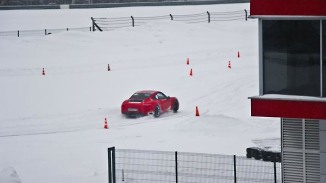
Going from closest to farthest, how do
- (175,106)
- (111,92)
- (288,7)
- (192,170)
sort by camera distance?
(288,7) → (192,170) → (175,106) → (111,92)

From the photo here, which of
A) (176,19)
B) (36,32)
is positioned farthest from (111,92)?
(176,19)

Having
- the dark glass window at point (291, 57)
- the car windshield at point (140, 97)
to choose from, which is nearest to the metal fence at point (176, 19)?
the car windshield at point (140, 97)

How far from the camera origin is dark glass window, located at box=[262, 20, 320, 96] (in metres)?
16.7

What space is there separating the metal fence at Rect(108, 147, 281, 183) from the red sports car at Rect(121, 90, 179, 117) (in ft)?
31.1

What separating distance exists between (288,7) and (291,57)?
987mm

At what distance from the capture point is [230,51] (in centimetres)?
5300

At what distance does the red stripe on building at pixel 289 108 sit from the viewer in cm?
1683

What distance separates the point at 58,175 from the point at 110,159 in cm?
344

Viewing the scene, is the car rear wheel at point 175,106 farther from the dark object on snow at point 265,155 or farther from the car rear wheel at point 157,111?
the dark object on snow at point 265,155

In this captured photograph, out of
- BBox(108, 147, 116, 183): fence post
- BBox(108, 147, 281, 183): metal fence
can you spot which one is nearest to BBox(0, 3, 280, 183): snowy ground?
BBox(108, 147, 281, 183): metal fence

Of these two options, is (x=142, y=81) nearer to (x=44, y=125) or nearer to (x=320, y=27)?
(x=44, y=125)

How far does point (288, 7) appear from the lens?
16.8 metres

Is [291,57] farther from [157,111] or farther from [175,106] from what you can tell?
[175,106]

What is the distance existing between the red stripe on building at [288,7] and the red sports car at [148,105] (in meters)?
17.6
